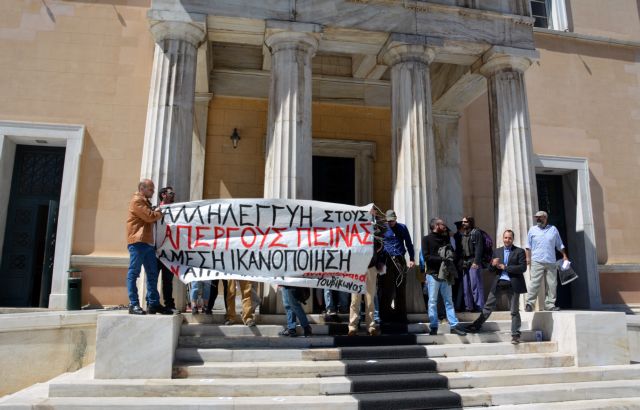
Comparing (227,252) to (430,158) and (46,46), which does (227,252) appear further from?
(46,46)

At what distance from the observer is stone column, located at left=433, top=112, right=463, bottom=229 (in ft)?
42.8

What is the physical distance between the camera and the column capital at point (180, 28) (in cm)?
944

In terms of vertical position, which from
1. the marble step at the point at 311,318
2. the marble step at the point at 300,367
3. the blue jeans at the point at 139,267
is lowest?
the marble step at the point at 300,367

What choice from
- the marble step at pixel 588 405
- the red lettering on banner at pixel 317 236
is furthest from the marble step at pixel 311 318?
the marble step at pixel 588 405

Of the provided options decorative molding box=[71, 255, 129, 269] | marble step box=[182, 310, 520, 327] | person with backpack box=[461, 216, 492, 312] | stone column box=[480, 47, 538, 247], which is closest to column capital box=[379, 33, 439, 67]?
stone column box=[480, 47, 538, 247]

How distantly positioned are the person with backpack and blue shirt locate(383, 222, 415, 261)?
123 centimetres

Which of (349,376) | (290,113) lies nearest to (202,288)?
(349,376)

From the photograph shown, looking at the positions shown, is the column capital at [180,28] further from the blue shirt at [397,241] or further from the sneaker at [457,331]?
the sneaker at [457,331]

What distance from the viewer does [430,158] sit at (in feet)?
32.9

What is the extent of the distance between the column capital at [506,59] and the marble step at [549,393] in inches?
270

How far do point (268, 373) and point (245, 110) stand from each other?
8.26 meters

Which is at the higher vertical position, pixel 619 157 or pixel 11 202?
pixel 619 157

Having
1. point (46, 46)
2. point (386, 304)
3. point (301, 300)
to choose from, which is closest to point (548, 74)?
point (386, 304)

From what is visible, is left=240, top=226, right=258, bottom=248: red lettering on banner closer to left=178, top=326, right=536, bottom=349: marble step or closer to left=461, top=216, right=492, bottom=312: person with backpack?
left=178, top=326, right=536, bottom=349: marble step
